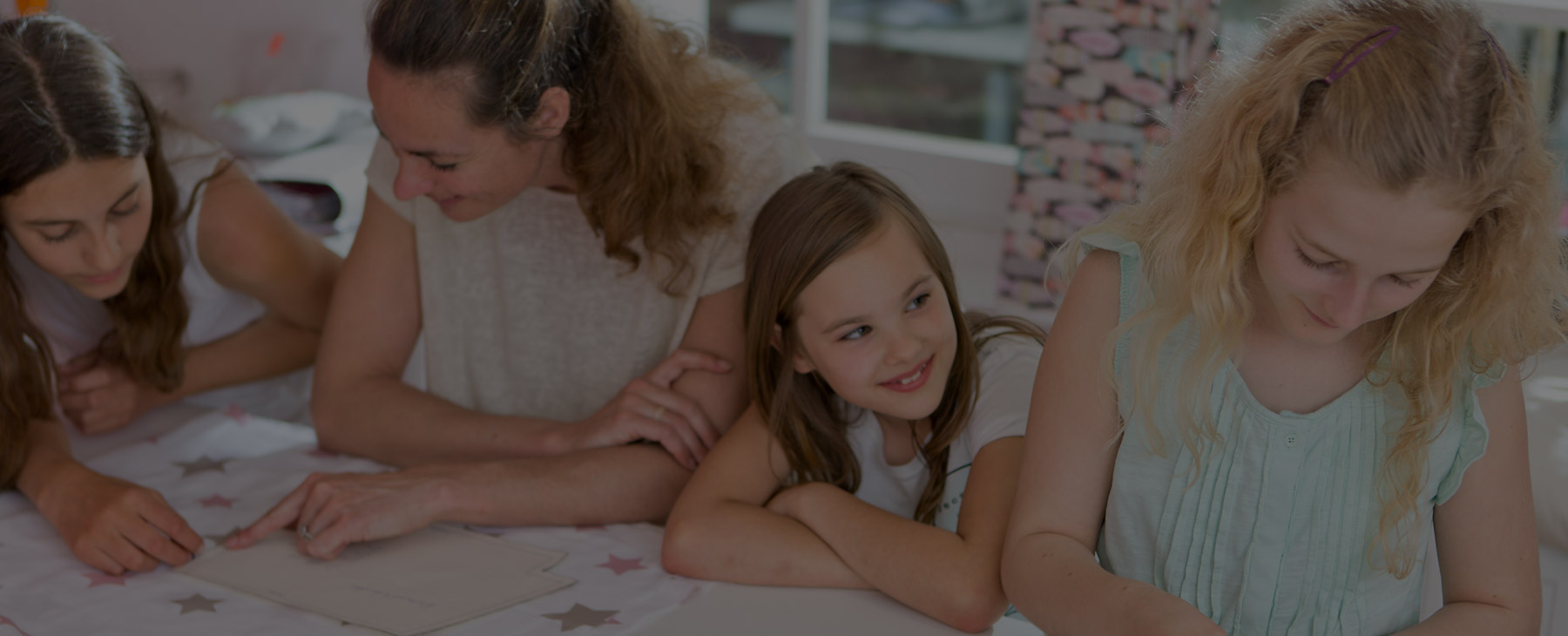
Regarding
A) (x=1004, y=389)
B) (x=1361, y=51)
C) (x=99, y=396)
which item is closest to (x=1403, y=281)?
(x=1361, y=51)

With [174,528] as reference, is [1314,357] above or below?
above

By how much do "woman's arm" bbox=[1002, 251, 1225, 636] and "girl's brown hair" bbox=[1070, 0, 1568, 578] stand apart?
0.03 meters

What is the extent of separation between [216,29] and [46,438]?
7.15ft

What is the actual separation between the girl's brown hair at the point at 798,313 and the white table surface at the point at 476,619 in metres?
0.19

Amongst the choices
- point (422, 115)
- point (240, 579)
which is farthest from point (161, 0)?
point (240, 579)

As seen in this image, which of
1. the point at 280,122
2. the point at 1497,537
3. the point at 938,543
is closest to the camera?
the point at 1497,537

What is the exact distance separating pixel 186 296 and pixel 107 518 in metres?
0.50

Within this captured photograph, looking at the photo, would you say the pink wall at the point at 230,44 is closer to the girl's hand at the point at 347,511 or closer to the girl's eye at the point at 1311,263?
the girl's hand at the point at 347,511

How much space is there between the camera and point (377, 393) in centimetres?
158

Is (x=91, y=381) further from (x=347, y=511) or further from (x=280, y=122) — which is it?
(x=280, y=122)

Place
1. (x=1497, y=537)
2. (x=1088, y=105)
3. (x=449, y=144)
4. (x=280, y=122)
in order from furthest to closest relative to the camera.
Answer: (x=280, y=122) < (x=1088, y=105) < (x=449, y=144) < (x=1497, y=537)

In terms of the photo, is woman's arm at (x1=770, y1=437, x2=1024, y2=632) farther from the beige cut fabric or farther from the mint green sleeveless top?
the beige cut fabric

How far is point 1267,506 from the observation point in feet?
3.73

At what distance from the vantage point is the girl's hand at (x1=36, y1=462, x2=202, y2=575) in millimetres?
1274
